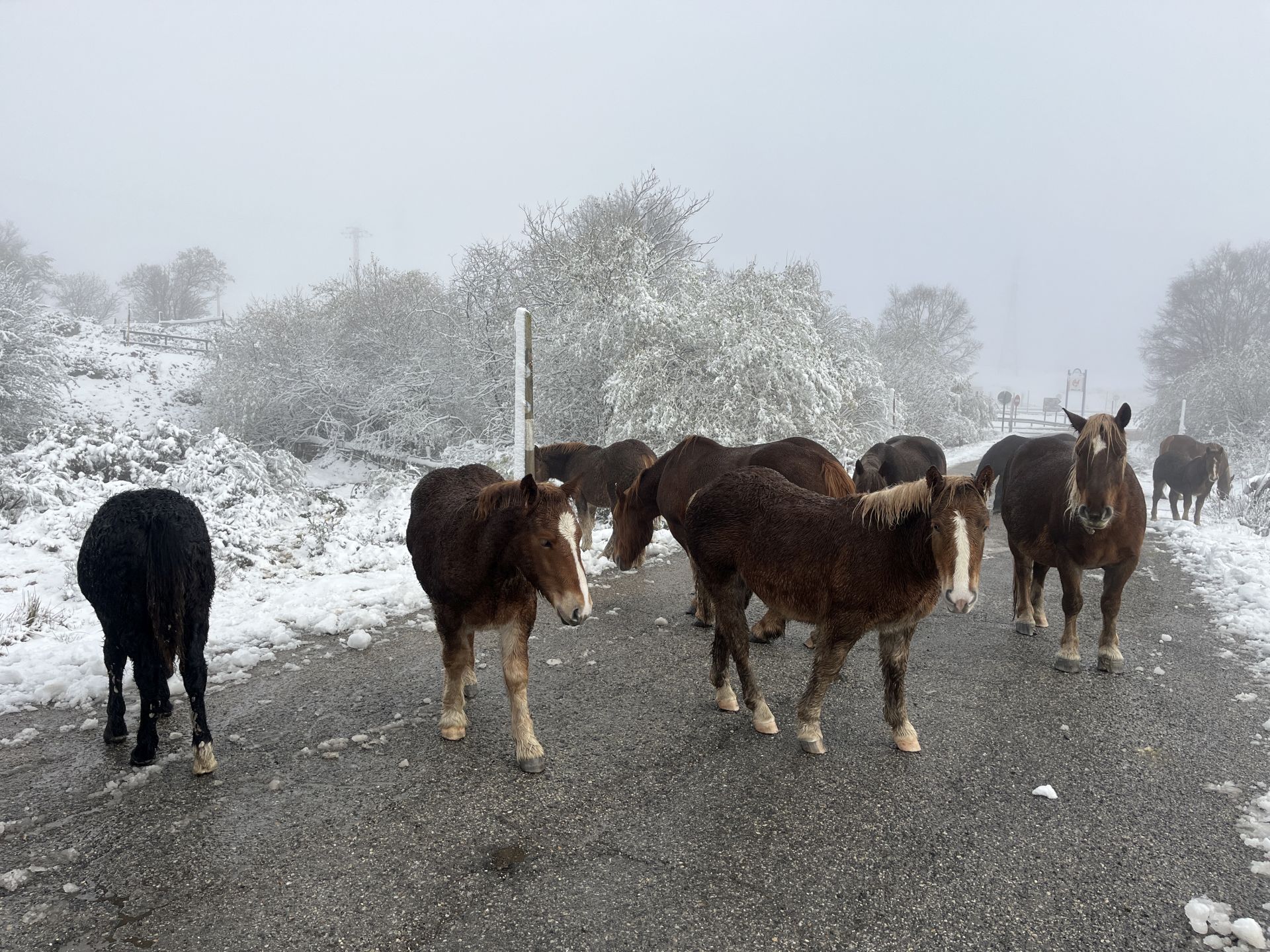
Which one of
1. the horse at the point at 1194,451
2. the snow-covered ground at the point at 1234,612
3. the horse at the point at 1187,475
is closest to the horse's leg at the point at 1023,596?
the snow-covered ground at the point at 1234,612

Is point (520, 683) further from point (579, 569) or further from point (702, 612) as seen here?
point (702, 612)

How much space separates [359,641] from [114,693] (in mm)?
1891

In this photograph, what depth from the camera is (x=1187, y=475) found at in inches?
528

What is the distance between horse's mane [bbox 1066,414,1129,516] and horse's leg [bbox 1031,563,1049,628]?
142 centimetres

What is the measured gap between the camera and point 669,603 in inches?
274

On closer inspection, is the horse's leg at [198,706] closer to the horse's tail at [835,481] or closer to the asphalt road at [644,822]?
the asphalt road at [644,822]

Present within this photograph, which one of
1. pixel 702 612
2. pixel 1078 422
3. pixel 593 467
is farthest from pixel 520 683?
pixel 593 467

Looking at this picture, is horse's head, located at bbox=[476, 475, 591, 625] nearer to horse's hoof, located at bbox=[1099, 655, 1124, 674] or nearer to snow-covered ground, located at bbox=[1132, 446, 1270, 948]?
snow-covered ground, located at bbox=[1132, 446, 1270, 948]

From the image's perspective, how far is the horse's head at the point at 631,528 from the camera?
691 centimetres

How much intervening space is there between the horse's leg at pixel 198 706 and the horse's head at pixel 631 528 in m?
4.06

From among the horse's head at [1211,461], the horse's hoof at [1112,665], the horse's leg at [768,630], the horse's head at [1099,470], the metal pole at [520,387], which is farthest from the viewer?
the horse's head at [1211,461]

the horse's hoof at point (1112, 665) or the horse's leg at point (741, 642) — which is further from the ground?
the horse's leg at point (741, 642)

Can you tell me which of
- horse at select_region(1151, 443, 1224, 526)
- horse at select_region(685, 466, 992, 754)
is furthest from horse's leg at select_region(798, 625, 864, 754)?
horse at select_region(1151, 443, 1224, 526)

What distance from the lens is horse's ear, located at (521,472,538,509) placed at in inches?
136
